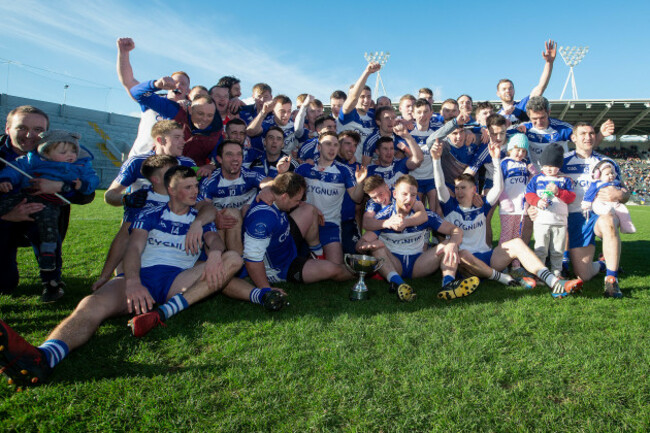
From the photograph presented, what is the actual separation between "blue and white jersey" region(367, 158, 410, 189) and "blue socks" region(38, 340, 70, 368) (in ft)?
13.7

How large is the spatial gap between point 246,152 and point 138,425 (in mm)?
4096

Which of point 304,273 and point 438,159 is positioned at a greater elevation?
point 438,159

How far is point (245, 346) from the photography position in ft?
8.82

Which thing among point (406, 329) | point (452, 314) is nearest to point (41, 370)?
point (406, 329)

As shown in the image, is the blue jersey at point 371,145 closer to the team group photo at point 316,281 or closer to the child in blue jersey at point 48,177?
the team group photo at point 316,281

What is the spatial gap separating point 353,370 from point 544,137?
4693 mm

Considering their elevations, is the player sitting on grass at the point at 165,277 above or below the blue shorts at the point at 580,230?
below

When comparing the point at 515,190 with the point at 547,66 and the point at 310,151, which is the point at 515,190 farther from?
the point at 310,151

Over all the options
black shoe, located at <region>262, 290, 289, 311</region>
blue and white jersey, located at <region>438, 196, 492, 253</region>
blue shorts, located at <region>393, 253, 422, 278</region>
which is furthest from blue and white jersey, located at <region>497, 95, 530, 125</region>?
black shoe, located at <region>262, 290, 289, 311</region>

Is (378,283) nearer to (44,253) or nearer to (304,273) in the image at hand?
(304,273)

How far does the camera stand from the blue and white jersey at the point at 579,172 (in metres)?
4.87

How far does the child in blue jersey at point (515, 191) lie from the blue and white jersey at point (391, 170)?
133 cm

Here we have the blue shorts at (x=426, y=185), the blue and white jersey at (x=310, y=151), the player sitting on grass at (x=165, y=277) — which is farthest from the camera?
the blue shorts at (x=426, y=185)

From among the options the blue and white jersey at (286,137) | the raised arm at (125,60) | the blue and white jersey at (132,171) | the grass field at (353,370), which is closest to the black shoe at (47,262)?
the grass field at (353,370)
